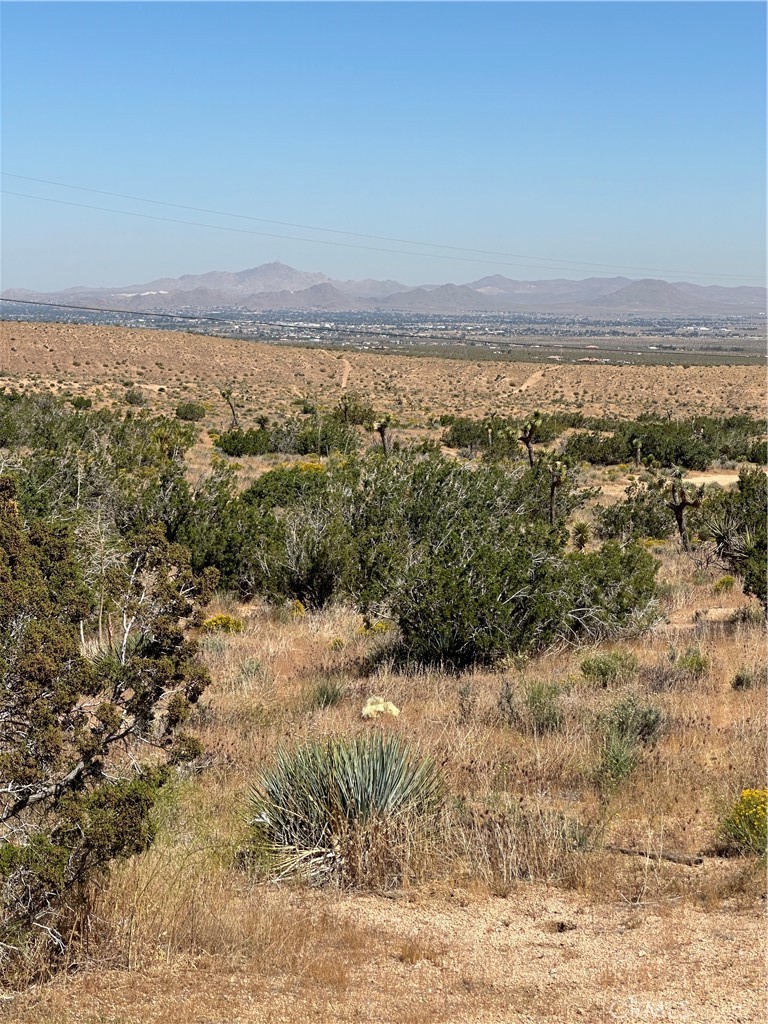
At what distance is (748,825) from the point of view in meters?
5.88

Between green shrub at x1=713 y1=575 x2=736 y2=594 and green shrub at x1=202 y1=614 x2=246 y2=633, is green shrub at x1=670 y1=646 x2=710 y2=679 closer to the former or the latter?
green shrub at x1=713 y1=575 x2=736 y2=594

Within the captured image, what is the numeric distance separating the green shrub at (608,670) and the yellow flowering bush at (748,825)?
3.26 m

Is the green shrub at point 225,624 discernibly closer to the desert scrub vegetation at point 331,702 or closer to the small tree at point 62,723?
the desert scrub vegetation at point 331,702

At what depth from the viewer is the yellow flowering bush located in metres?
5.80

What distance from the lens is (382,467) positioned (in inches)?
728

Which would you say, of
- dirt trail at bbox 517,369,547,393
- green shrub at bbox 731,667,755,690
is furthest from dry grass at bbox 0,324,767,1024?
dirt trail at bbox 517,369,547,393

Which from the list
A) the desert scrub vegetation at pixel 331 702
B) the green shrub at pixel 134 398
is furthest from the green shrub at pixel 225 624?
the green shrub at pixel 134 398

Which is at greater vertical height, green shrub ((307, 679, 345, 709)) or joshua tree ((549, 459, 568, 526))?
joshua tree ((549, 459, 568, 526))

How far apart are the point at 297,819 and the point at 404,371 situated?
86.4 meters

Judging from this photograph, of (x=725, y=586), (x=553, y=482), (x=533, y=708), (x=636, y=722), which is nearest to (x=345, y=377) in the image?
(x=553, y=482)

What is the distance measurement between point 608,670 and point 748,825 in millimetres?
3668

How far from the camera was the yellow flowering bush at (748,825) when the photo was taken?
19.0 ft

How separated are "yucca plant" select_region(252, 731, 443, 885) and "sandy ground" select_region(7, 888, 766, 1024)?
46 centimetres

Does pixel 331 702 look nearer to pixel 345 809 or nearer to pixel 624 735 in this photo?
pixel 624 735
